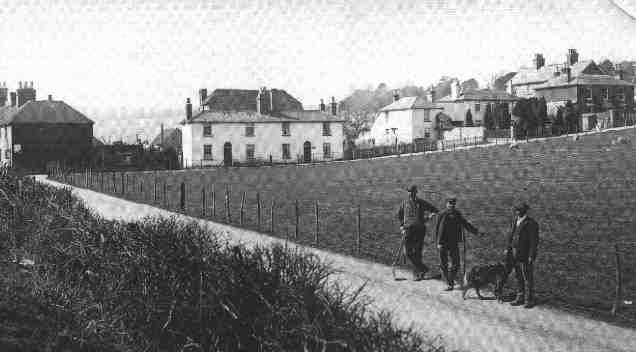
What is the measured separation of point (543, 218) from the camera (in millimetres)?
21719

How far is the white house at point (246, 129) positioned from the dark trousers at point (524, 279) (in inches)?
1757

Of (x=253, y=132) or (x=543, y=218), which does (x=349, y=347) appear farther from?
(x=253, y=132)

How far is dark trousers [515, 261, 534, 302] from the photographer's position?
436 inches

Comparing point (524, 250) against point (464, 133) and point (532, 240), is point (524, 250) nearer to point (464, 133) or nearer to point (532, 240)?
point (532, 240)

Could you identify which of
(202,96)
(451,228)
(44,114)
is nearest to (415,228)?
(451,228)

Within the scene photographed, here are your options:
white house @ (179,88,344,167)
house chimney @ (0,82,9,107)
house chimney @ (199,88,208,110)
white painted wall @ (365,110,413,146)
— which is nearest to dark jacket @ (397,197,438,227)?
white painted wall @ (365,110,413,146)

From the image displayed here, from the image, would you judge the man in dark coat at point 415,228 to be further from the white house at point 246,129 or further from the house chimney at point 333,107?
the white house at point 246,129

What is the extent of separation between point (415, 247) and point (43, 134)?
51338mm

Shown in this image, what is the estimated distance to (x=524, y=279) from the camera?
1125 cm

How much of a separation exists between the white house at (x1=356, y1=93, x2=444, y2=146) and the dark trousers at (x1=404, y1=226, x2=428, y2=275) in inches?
441

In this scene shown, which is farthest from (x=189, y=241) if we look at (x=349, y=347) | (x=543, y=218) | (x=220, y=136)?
(x=220, y=136)

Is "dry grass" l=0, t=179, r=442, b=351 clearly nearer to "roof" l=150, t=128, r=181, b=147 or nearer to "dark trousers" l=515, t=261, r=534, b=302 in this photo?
"dark trousers" l=515, t=261, r=534, b=302

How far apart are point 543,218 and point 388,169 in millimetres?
15482

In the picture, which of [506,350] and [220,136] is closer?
[506,350]
